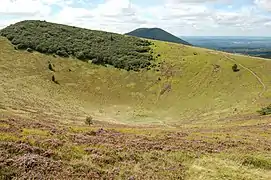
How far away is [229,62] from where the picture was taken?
390ft

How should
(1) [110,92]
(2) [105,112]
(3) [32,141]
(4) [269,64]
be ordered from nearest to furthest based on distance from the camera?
(3) [32,141]
(2) [105,112]
(1) [110,92]
(4) [269,64]

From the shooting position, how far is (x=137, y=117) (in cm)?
8481

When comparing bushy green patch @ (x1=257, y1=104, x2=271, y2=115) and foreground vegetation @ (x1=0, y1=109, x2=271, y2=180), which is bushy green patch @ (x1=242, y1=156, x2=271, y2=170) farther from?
bushy green patch @ (x1=257, y1=104, x2=271, y2=115)

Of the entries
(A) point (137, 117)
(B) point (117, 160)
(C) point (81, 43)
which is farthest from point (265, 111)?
(C) point (81, 43)

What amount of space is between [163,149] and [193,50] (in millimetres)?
122194

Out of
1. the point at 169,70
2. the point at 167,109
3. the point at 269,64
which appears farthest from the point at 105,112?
the point at 269,64

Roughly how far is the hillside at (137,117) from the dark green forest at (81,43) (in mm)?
3687

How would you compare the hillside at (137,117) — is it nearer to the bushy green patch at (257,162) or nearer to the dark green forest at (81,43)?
the bushy green patch at (257,162)

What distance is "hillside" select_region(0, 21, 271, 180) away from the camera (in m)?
17.0

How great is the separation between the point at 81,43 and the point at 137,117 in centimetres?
7049

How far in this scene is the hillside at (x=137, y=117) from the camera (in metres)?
17.0

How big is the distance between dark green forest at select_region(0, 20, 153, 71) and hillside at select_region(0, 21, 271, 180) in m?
3.69

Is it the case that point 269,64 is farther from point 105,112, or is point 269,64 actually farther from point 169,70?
point 105,112

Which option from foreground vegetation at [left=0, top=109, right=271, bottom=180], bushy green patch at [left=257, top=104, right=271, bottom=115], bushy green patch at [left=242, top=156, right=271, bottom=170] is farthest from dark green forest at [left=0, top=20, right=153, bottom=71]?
bushy green patch at [left=242, top=156, right=271, bottom=170]
